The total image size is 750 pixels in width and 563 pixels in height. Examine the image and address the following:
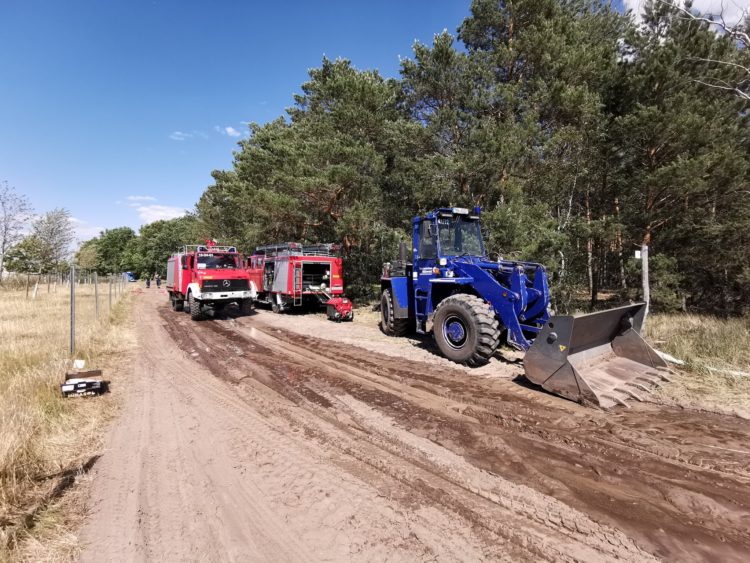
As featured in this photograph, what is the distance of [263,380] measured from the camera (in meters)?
6.04

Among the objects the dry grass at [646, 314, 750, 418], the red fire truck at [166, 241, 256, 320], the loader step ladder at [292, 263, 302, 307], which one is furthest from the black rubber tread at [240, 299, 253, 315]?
the dry grass at [646, 314, 750, 418]

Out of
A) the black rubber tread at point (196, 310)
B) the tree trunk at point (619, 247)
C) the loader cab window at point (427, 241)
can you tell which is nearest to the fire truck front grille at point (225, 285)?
the black rubber tread at point (196, 310)

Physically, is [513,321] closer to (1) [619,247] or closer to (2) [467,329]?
(2) [467,329]

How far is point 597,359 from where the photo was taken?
5.70 m

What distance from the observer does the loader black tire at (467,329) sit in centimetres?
620

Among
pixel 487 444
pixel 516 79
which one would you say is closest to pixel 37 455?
pixel 487 444

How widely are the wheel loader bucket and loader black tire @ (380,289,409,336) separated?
443 cm

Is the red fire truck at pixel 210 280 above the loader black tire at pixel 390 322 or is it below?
Answer: above

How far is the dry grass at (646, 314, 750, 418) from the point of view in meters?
4.71

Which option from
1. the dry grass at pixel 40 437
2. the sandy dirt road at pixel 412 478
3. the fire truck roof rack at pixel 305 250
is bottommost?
the sandy dirt road at pixel 412 478

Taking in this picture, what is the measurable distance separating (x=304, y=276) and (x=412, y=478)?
39.1 feet

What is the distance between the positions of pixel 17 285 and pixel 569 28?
33639mm

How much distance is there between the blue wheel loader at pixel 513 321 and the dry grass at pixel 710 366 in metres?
0.39

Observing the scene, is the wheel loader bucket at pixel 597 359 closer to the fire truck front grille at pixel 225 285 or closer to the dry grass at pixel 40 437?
the dry grass at pixel 40 437
